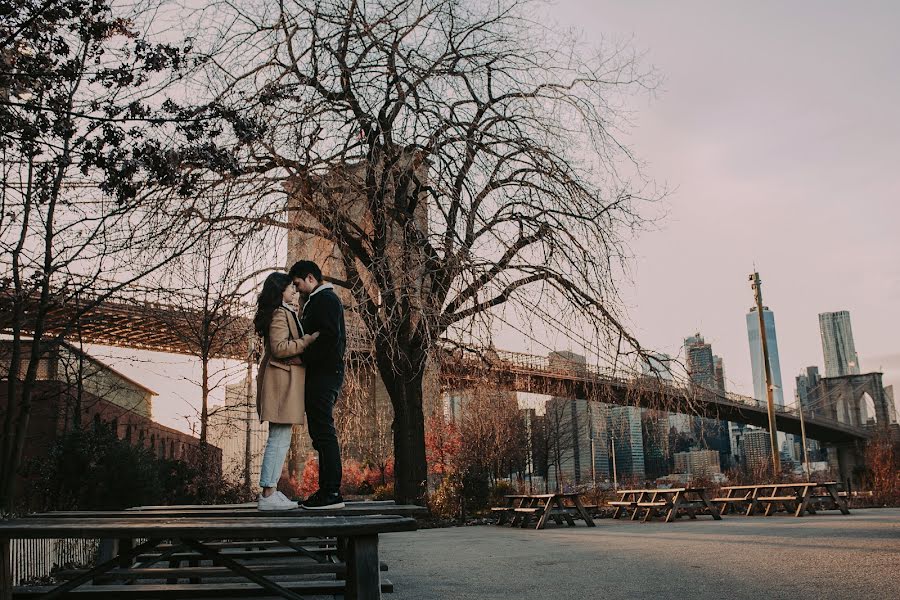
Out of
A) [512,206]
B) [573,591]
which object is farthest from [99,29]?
[512,206]

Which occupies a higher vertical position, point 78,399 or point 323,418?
point 78,399

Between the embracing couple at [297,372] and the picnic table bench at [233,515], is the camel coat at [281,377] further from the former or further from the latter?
the picnic table bench at [233,515]

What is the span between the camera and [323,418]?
497 cm

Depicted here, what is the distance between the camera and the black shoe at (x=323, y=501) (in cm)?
461

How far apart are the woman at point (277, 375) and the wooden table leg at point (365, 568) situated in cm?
140

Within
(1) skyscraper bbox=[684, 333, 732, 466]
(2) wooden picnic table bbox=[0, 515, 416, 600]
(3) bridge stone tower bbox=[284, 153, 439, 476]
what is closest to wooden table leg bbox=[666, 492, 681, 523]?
(1) skyscraper bbox=[684, 333, 732, 466]

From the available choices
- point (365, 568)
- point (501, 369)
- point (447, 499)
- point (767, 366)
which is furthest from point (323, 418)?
point (767, 366)

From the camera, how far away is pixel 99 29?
602 centimetres

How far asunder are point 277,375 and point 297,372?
0.13m

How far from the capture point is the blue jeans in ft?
16.2

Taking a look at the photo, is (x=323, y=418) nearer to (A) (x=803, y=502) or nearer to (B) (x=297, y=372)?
(B) (x=297, y=372)

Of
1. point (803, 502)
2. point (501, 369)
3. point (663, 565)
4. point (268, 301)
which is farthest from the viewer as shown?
point (803, 502)

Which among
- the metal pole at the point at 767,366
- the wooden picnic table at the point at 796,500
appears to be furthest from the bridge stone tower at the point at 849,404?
the wooden picnic table at the point at 796,500

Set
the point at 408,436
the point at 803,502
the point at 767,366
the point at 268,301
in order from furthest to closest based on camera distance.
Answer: the point at 767,366, the point at 803,502, the point at 408,436, the point at 268,301
